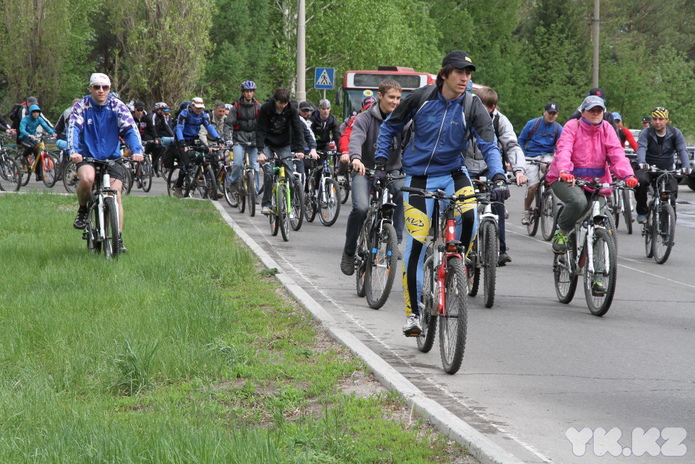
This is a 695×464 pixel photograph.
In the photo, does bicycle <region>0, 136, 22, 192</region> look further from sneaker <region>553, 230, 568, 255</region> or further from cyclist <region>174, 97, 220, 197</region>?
sneaker <region>553, 230, 568, 255</region>

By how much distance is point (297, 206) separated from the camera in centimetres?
1566

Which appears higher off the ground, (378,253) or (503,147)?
(503,147)

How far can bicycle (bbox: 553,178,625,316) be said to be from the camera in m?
9.10

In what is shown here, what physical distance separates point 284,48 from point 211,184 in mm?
32469

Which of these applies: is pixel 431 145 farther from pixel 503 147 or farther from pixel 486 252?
pixel 503 147

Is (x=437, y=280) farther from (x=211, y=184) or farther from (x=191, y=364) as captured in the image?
(x=211, y=184)

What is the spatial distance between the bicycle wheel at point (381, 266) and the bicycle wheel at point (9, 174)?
1589 centimetres

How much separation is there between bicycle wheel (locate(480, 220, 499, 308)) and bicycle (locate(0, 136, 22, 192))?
1633 centimetres

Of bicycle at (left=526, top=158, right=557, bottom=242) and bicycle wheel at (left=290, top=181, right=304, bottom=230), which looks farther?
bicycle at (left=526, top=158, right=557, bottom=242)

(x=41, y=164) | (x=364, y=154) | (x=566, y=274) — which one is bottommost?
(x=566, y=274)

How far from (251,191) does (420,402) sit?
1302 centimetres

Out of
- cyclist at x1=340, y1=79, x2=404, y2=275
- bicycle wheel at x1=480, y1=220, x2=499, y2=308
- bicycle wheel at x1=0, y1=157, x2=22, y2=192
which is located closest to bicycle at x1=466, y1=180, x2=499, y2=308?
bicycle wheel at x1=480, y1=220, x2=499, y2=308

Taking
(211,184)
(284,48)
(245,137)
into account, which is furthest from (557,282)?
(284,48)

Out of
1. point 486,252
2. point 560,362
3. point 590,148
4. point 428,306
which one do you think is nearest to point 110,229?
point 486,252
